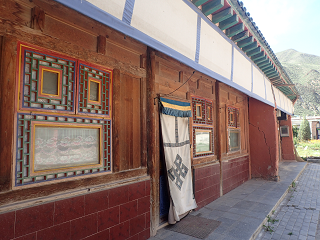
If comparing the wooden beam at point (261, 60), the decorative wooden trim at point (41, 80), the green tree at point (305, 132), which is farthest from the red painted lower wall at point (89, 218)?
the green tree at point (305, 132)

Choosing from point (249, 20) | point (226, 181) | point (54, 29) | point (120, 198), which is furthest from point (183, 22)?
point (226, 181)

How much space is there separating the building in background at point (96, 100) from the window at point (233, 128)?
7.70ft

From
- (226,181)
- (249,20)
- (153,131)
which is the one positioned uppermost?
(249,20)

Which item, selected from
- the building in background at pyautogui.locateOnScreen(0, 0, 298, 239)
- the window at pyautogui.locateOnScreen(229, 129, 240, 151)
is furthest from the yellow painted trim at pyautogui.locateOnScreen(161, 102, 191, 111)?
the window at pyautogui.locateOnScreen(229, 129, 240, 151)

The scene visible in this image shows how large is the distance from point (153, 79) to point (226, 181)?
14.3ft

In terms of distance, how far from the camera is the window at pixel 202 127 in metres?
5.27

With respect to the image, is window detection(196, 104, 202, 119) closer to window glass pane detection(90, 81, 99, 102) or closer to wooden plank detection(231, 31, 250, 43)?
wooden plank detection(231, 31, 250, 43)

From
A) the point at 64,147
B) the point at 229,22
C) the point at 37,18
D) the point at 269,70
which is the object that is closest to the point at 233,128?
the point at 269,70

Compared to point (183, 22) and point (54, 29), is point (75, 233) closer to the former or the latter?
point (54, 29)

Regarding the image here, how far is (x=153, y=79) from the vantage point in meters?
3.86

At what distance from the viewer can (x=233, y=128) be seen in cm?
736

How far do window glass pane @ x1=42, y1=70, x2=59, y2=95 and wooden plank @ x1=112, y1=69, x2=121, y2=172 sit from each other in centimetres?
A: 87

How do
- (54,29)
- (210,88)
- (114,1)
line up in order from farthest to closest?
(210,88), (54,29), (114,1)

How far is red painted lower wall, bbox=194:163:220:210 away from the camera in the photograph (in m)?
5.03
